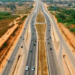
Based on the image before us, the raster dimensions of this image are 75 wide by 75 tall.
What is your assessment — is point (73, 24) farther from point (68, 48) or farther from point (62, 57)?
point (62, 57)

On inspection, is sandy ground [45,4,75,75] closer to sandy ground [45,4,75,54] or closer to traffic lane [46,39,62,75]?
sandy ground [45,4,75,54]

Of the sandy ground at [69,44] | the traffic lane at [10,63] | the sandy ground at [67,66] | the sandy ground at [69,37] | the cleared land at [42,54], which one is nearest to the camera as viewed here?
the sandy ground at [67,66]

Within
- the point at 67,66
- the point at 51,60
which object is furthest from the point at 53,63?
the point at 67,66

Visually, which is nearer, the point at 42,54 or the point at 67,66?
the point at 67,66

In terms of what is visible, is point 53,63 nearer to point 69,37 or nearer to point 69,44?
point 69,44

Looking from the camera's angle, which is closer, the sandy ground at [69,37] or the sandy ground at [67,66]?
the sandy ground at [67,66]

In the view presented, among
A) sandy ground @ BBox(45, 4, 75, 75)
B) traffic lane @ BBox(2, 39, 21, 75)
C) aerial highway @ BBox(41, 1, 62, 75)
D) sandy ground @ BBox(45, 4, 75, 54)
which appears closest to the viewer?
traffic lane @ BBox(2, 39, 21, 75)

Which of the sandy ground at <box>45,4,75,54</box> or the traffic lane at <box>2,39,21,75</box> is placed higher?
the sandy ground at <box>45,4,75,54</box>

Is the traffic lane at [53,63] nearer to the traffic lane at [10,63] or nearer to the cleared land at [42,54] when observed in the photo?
Result: the cleared land at [42,54]

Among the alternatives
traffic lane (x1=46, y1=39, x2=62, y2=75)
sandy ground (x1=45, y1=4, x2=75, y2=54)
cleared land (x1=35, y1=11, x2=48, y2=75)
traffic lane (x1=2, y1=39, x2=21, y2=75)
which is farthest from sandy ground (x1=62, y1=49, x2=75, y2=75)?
traffic lane (x1=2, y1=39, x2=21, y2=75)

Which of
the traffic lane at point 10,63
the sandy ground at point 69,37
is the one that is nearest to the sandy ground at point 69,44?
the sandy ground at point 69,37

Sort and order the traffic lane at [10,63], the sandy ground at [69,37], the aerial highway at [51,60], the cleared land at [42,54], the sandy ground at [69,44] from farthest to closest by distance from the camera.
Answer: the sandy ground at [69,37] → the cleared land at [42,54] → the aerial highway at [51,60] → the sandy ground at [69,44] → the traffic lane at [10,63]

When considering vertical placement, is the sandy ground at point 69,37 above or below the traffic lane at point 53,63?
above
